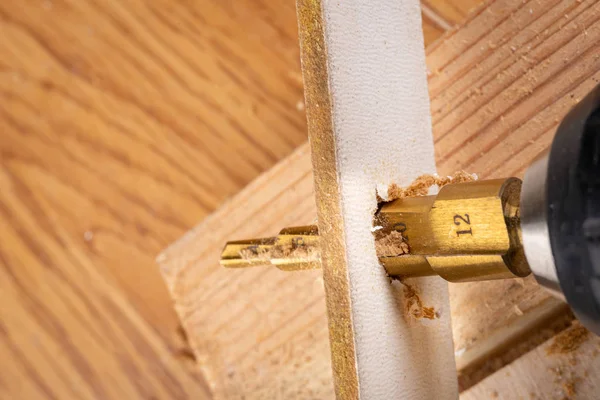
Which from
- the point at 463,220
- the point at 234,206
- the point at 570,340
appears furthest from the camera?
the point at 234,206

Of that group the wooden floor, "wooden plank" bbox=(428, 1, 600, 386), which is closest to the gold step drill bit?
"wooden plank" bbox=(428, 1, 600, 386)

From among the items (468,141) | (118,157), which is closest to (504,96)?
(468,141)

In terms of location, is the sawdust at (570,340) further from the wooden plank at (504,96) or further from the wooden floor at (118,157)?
the wooden floor at (118,157)

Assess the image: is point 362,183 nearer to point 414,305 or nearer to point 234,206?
point 414,305

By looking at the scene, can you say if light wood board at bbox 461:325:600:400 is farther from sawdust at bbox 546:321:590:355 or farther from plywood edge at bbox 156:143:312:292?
plywood edge at bbox 156:143:312:292

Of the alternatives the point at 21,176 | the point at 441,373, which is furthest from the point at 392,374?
the point at 21,176

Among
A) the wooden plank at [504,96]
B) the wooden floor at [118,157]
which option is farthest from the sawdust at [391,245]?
the wooden floor at [118,157]

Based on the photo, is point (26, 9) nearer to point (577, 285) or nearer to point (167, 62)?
point (167, 62)
